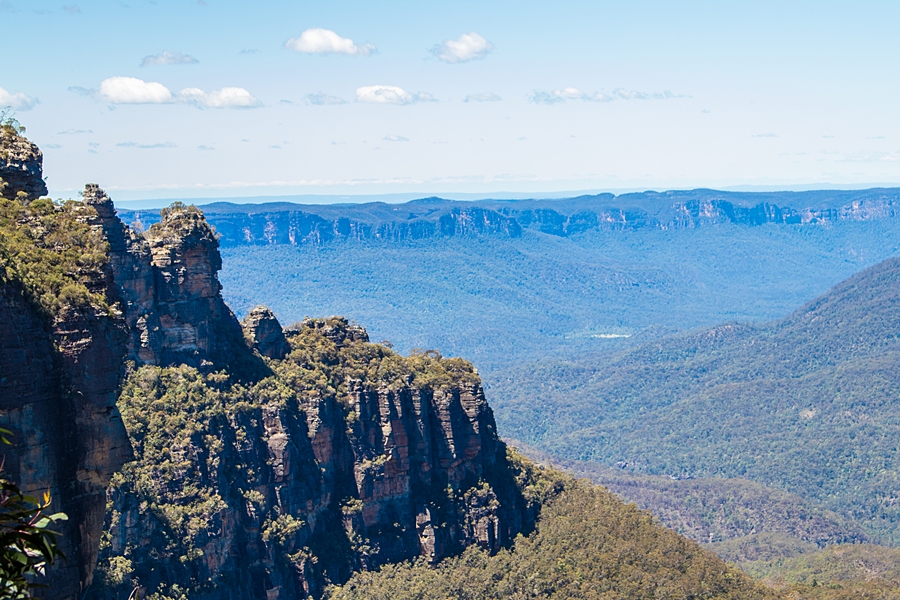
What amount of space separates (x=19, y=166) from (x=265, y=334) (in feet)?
105

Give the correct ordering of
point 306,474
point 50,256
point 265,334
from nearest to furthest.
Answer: point 50,256 < point 306,474 < point 265,334

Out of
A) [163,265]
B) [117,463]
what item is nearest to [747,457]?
[163,265]

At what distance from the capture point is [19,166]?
39.9 metres

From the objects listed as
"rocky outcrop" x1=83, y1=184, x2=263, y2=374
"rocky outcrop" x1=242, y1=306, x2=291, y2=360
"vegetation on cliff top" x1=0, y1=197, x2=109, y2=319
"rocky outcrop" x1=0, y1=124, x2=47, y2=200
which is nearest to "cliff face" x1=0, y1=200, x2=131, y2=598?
"vegetation on cliff top" x1=0, y1=197, x2=109, y2=319

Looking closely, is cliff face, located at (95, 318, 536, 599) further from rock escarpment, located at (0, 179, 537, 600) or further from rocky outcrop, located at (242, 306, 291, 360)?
rocky outcrop, located at (242, 306, 291, 360)

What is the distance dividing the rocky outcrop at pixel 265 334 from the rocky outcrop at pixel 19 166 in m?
29.9

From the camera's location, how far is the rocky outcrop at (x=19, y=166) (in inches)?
1538

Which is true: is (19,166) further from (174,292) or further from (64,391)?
(174,292)

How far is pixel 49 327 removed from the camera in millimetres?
28859

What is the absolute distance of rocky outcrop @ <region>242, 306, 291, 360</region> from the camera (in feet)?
232

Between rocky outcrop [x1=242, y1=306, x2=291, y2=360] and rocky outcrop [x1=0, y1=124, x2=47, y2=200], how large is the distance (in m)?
29.9

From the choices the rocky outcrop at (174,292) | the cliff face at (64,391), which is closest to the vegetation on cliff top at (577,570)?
the rocky outcrop at (174,292)

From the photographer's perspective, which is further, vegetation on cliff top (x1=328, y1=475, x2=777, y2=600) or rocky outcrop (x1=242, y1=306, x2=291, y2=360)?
rocky outcrop (x1=242, y1=306, x2=291, y2=360)

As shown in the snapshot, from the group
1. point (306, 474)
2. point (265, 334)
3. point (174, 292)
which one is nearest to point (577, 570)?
point (306, 474)
